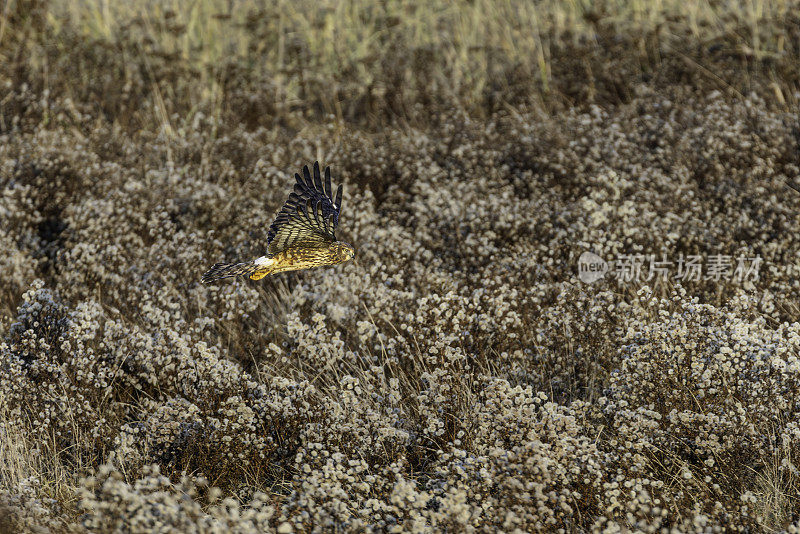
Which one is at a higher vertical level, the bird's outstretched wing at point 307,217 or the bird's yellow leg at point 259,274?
the bird's outstretched wing at point 307,217

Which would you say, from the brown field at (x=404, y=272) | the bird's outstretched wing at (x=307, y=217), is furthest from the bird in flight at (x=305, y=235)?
the brown field at (x=404, y=272)

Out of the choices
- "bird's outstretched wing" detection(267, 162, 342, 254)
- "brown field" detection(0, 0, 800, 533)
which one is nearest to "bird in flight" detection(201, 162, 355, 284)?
"bird's outstretched wing" detection(267, 162, 342, 254)

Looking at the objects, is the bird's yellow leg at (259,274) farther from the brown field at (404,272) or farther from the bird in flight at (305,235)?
the brown field at (404,272)

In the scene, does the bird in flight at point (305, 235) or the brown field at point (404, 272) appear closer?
the brown field at point (404, 272)

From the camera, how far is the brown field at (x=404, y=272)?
292 cm

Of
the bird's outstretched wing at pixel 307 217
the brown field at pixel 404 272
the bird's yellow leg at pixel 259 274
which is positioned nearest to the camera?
the brown field at pixel 404 272

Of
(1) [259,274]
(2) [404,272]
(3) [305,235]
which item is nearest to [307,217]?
(3) [305,235]

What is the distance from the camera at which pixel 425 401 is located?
3389 mm

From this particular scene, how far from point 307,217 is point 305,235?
4.0 inches

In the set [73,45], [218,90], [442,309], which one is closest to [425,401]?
[442,309]

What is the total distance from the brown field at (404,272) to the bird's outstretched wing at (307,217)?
0.39 m

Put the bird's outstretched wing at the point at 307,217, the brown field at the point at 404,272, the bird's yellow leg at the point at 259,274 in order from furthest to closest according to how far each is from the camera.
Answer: the bird's yellow leg at the point at 259,274
the bird's outstretched wing at the point at 307,217
the brown field at the point at 404,272

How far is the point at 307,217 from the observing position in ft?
10.8

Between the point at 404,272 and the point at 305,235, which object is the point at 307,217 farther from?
the point at 404,272
